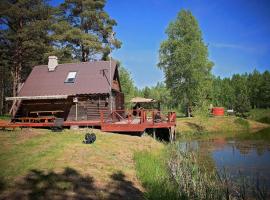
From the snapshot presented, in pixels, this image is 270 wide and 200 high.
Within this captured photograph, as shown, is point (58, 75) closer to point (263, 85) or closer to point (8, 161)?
point (8, 161)

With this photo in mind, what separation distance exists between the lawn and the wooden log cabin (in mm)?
7700

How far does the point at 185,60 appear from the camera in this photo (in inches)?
1617

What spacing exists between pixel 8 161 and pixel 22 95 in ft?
52.4

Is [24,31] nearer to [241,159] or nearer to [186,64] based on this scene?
[186,64]

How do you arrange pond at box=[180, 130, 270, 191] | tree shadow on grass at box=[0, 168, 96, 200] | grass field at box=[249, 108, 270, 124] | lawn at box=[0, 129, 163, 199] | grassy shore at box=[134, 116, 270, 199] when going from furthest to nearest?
grass field at box=[249, 108, 270, 124] → pond at box=[180, 130, 270, 191] → lawn at box=[0, 129, 163, 199] → tree shadow on grass at box=[0, 168, 96, 200] → grassy shore at box=[134, 116, 270, 199]

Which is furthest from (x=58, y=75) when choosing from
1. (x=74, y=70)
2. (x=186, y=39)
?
(x=186, y=39)

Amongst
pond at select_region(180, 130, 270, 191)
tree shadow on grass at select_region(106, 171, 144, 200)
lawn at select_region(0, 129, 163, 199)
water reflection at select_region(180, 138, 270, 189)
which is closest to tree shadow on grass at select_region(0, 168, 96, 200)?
lawn at select_region(0, 129, 163, 199)

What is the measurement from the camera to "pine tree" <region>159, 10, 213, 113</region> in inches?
1599

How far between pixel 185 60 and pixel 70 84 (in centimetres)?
2050

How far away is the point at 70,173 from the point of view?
36.6ft

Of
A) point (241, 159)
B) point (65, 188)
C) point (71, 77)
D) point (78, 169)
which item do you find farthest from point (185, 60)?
point (65, 188)

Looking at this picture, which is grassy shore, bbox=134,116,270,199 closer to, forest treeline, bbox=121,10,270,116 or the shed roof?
the shed roof

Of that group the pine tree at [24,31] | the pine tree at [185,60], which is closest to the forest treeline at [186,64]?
the pine tree at [185,60]

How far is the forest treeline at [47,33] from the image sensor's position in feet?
109
